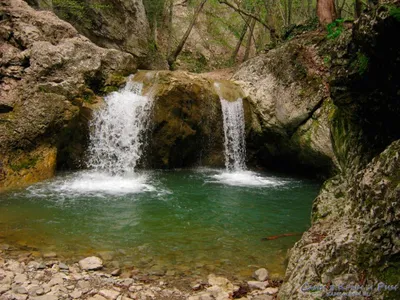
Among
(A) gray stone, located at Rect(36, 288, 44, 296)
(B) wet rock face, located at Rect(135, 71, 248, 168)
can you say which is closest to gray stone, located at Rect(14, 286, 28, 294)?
(A) gray stone, located at Rect(36, 288, 44, 296)

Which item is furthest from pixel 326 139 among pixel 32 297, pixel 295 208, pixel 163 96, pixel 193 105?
pixel 32 297

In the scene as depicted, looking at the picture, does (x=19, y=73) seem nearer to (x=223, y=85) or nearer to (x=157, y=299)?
(x=223, y=85)

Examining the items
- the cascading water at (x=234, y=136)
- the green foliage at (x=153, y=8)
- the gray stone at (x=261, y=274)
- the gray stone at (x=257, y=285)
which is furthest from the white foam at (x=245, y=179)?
the green foliage at (x=153, y=8)

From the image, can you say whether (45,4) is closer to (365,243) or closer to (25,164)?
(25,164)

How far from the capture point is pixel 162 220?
22.0 feet

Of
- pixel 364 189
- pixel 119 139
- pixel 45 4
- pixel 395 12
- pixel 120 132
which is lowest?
pixel 364 189

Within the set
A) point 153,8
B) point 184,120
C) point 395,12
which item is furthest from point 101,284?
point 153,8

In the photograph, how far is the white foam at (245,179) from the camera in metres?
10.5

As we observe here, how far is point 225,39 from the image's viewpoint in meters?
24.9

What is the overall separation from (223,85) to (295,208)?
6.37 meters

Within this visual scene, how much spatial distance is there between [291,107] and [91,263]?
28.2 ft

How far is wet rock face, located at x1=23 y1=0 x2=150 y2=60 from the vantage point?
1628 centimetres

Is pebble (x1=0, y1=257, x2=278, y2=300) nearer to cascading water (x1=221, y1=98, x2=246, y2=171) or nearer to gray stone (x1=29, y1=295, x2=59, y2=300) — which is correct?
gray stone (x1=29, y1=295, x2=59, y2=300)

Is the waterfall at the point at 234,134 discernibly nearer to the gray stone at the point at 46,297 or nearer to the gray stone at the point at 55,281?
the gray stone at the point at 55,281
